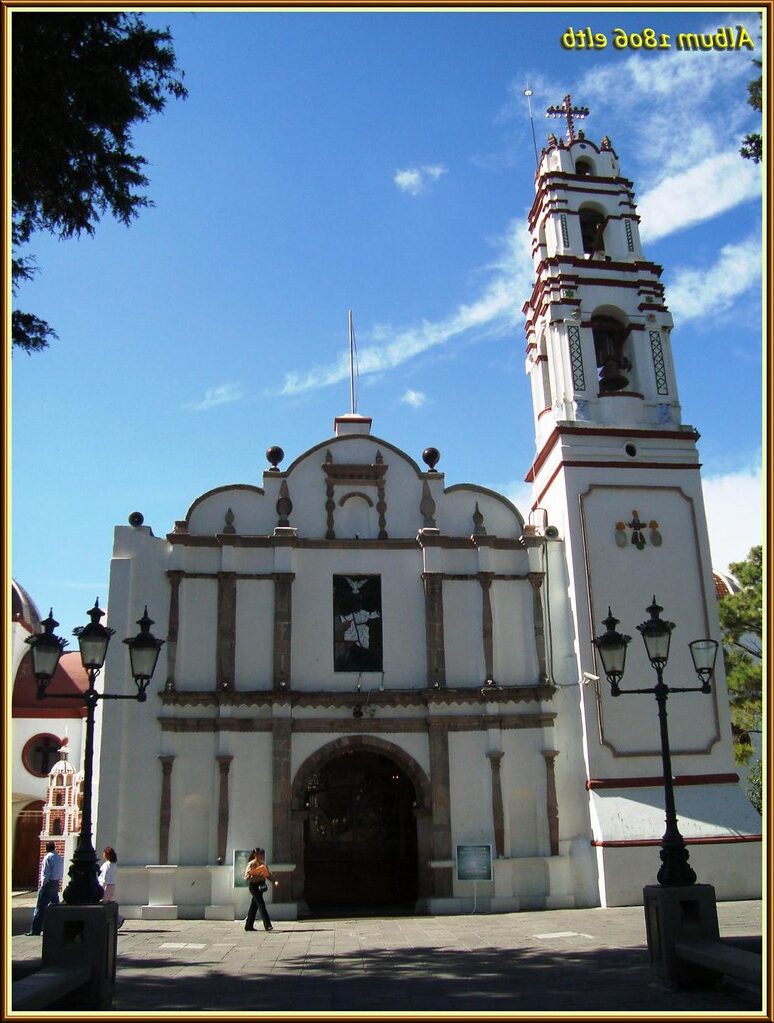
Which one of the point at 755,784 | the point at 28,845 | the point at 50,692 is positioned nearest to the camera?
the point at 755,784

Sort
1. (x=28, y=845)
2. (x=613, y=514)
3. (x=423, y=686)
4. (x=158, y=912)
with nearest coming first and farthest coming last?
(x=158, y=912), (x=423, y=686), (x=613, y=514), (x=28, y=845)

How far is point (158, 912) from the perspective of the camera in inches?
722

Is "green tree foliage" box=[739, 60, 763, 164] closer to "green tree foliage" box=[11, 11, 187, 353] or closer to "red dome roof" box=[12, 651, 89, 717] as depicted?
"green tree foliage" box=[11, 11, 187, 353]

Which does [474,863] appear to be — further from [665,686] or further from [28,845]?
[28,845]

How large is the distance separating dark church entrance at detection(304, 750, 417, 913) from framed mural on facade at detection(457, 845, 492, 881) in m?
1.47

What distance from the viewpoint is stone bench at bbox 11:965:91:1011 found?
7.10 m

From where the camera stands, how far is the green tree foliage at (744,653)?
2291 cm

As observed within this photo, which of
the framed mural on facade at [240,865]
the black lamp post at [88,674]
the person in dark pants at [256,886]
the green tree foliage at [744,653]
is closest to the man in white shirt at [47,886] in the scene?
the person in dark pants at [256,886]

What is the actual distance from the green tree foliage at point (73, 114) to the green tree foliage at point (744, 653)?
1871cm

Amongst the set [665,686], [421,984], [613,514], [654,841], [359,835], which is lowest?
[421,984]

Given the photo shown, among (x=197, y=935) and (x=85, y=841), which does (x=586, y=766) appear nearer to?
(x=197, y=935)

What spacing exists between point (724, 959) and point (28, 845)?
28461 millimetres

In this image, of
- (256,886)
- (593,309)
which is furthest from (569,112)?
(256,886)

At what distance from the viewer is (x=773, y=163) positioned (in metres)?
7.05
